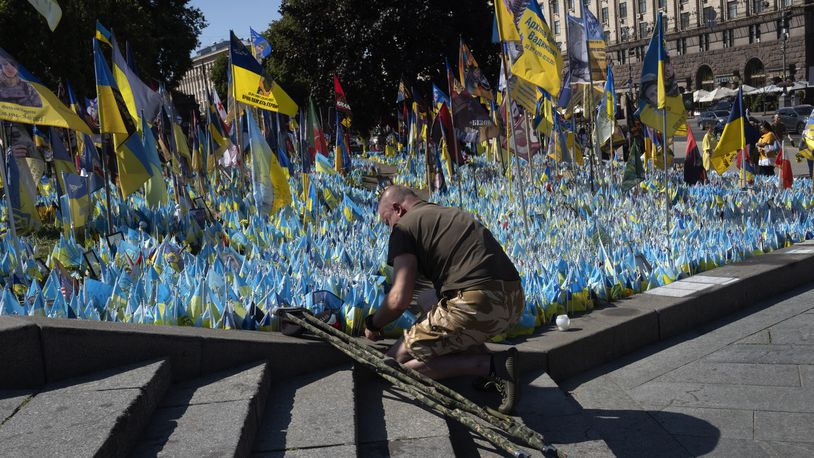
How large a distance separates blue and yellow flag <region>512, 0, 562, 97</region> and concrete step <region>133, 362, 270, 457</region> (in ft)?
17.6

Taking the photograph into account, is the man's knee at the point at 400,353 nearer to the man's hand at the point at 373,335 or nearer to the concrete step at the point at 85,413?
the man's hand at the point at 373,335

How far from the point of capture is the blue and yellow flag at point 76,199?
341 inches

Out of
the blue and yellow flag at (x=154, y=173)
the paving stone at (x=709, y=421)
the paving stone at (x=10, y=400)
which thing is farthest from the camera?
the blue and yellow flag at (x=154, y=173)

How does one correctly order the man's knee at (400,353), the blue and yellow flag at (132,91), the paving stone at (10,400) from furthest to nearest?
the blue and yellow flag at (132,91) < the man's knee at (400,353) < the paving stone at (10,400)

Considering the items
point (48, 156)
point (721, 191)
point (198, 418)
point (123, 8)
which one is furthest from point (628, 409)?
point (123, 8)

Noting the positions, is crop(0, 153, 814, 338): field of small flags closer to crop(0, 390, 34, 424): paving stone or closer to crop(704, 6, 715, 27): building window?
crop(0, 390, 34, 424): paving stone

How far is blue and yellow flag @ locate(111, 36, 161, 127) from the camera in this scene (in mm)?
8375

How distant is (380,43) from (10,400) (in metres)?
22.2

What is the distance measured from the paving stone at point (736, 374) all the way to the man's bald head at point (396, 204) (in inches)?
79.5

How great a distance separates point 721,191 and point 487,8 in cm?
1489

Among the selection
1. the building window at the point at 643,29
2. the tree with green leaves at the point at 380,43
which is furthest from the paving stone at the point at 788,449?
the building window at the point at 643,29

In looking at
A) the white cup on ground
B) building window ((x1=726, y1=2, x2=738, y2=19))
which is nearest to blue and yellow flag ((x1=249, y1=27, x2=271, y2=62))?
the white cup on ground

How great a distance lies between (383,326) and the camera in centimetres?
466

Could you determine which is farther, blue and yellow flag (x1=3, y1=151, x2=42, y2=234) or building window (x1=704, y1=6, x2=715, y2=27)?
building window (x1=704, y1=6, x2=715, y2=27)
